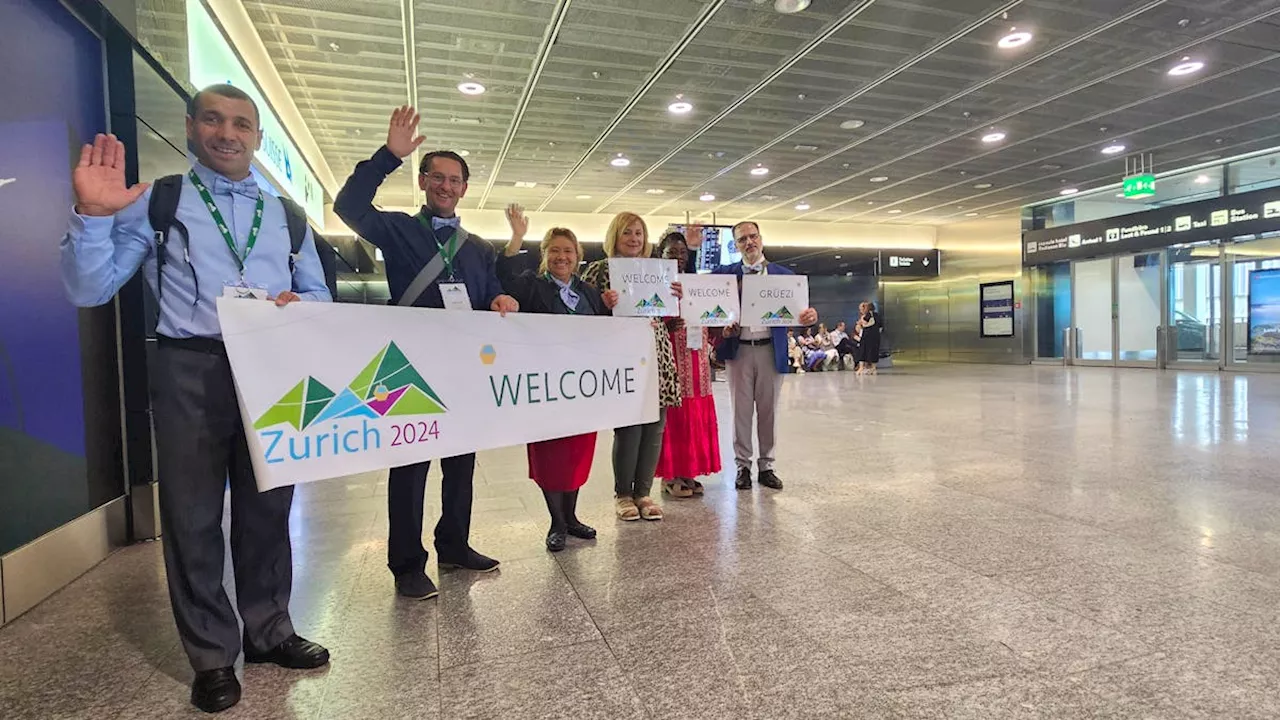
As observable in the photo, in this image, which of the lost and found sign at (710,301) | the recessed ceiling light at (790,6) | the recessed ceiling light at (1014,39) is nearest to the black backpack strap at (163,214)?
the lost and found sign at (710,301)

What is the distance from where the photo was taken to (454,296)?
2588 millimetres

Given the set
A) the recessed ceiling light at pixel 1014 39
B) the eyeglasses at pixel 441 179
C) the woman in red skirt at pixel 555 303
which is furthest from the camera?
the recessed ceiling light at pixel 1014 39

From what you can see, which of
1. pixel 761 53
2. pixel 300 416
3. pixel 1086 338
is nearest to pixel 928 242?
pixel 1086 338

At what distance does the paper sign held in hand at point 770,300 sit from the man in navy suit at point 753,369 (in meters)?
0.08

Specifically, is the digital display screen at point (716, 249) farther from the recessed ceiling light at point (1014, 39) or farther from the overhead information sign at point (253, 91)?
the overhead information sign at point (253, 91)

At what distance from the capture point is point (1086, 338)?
18.5 m

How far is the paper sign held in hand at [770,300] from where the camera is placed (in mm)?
4293

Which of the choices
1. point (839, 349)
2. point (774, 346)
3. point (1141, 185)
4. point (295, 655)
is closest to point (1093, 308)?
point (1141, 185)

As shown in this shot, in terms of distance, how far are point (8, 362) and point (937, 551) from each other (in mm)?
3949

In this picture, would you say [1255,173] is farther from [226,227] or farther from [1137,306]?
[226,227]

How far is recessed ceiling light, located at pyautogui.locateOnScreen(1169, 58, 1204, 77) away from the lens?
8.49m

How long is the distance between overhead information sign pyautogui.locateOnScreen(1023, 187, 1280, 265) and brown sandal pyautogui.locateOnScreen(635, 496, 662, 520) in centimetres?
1610

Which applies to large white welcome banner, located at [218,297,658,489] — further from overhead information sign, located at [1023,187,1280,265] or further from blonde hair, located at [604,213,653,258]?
overhead information sign, located at [1023,187,1280,265]

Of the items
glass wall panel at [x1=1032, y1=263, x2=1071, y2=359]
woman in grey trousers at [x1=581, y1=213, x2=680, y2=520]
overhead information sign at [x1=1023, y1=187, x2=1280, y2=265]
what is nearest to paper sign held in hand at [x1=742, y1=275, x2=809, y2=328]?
woman in grey trousers at [x1=581, y1=213, x2=680, y2=520]
